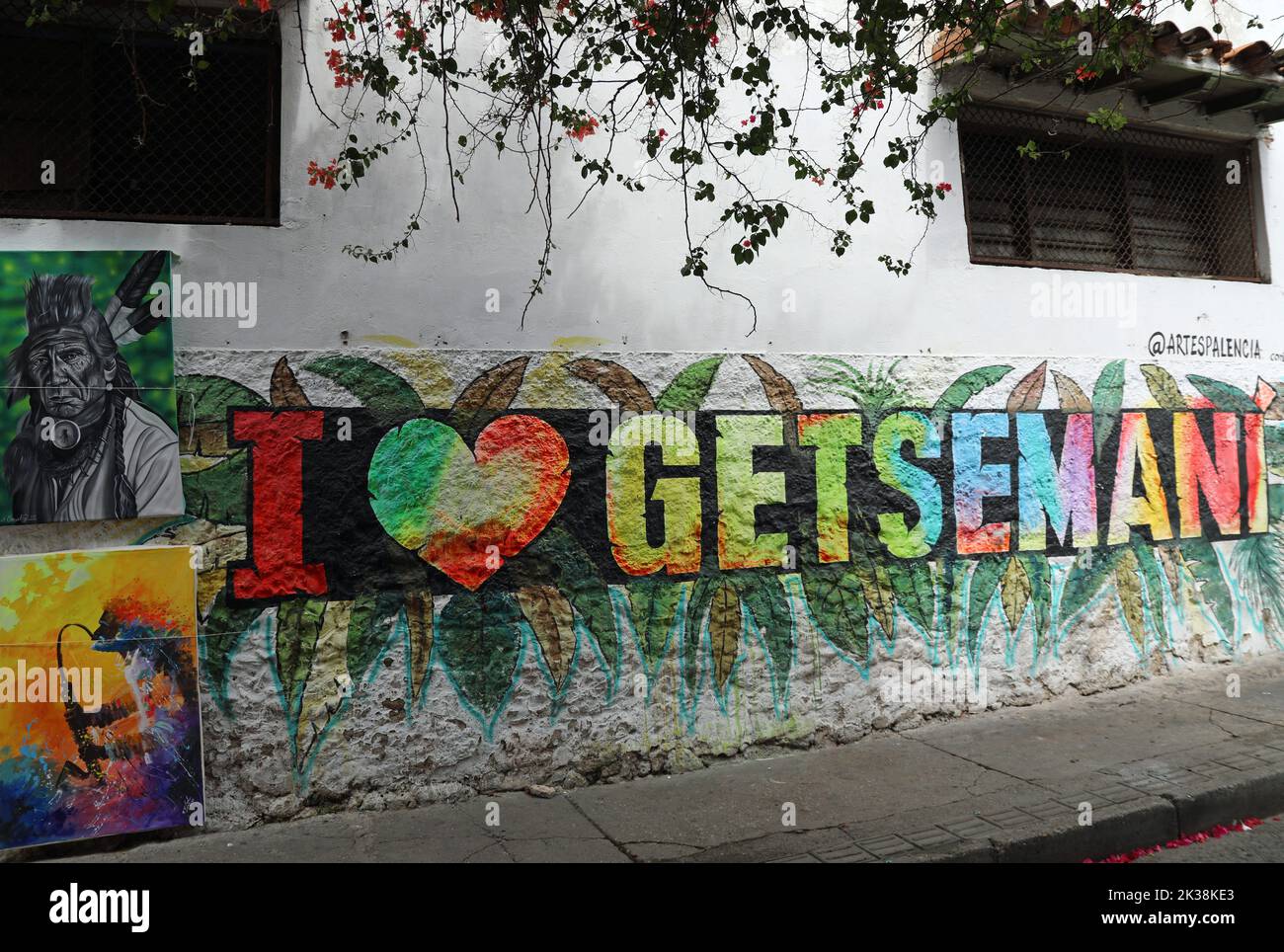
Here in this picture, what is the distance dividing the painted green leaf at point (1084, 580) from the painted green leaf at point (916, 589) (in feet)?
3.30

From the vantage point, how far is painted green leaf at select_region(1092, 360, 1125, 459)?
20.0 ft

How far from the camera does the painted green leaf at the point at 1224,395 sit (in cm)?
646

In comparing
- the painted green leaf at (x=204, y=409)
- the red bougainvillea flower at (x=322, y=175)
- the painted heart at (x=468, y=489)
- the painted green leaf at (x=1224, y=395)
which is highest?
the red bougainvillea flower at (x=322, y=175)

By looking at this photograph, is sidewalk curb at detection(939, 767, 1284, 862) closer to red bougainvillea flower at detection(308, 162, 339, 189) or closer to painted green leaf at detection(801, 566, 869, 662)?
painted green leaf at detection(801, 566, 869, 662)

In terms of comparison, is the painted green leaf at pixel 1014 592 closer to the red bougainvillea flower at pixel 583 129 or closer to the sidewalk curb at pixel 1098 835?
the sidewalk curb at pixel 1098 835

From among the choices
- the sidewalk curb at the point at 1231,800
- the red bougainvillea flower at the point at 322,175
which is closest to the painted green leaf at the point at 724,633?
the sidewalk curb at the point at 1231,800

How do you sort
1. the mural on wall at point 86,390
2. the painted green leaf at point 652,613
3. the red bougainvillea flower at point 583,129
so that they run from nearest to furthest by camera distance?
the mural on wall at point 86,390, the red bougainvillea flower at point 583,129, the painted green leaf at point 652,613

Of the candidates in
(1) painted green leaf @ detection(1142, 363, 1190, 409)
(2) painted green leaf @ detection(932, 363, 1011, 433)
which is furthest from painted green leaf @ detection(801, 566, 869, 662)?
(1) painted green leaf @ detection(1142, 363, 1190, 409)

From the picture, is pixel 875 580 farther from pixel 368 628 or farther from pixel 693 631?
pixel 368 628

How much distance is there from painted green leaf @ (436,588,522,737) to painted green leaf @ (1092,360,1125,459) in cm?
407

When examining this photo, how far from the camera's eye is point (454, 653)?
461 centimetres

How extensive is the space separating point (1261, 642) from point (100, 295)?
7636 mm

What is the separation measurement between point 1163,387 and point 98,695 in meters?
6.65

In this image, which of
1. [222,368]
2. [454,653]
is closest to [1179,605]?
[454,653]
